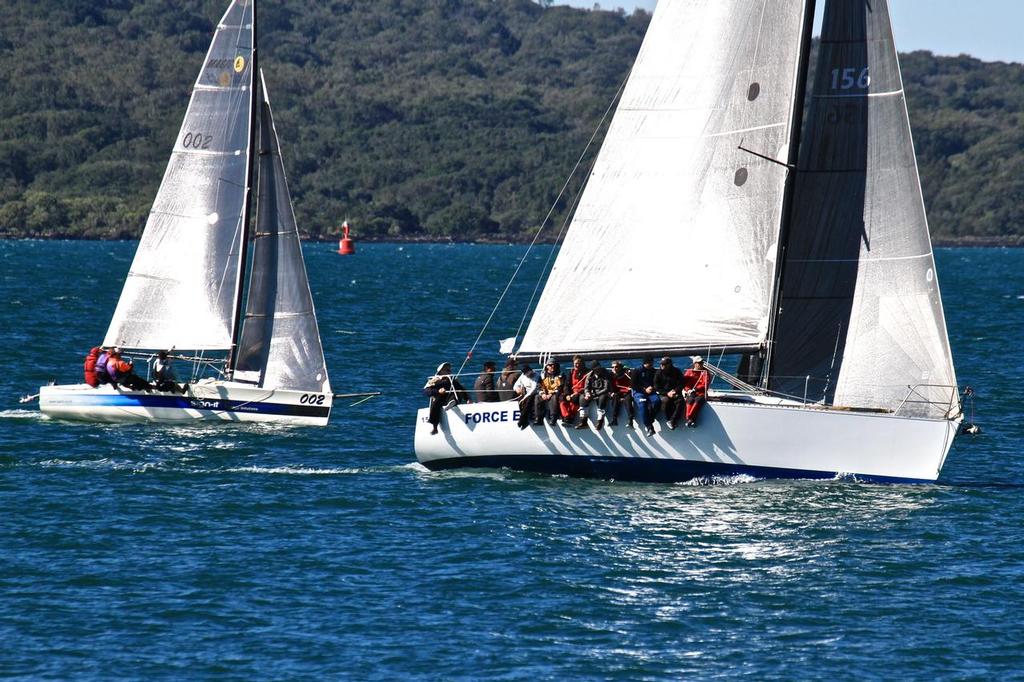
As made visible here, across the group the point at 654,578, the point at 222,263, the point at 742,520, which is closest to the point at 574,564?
the point at 654,578

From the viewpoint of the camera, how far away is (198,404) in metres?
37.8

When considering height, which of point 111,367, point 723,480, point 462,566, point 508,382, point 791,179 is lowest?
point 462,566

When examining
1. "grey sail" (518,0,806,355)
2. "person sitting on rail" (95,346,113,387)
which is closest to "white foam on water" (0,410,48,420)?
"person sitting on rail" (95,346,113,387)

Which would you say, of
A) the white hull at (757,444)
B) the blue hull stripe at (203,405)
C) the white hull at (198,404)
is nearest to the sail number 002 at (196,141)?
the white hull at (198,404)

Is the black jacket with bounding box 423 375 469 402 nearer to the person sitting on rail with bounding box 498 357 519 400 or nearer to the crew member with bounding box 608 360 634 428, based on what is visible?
the person sitting on rail with bounding box 498 357 519 400

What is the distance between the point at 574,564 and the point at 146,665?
7.32m

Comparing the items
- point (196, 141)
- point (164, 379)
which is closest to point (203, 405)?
point (164, 379)

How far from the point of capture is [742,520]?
89.6 feet

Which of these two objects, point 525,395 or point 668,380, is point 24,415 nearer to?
point 525,395

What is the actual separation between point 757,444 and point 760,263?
3263 mm

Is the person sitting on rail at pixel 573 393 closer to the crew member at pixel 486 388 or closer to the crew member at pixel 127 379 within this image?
the crew member at pixel 486 388

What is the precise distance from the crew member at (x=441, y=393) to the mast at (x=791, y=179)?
18.2 ft

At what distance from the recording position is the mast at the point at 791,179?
28.2m

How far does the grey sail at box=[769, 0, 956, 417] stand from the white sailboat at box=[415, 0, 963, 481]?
26 mm
